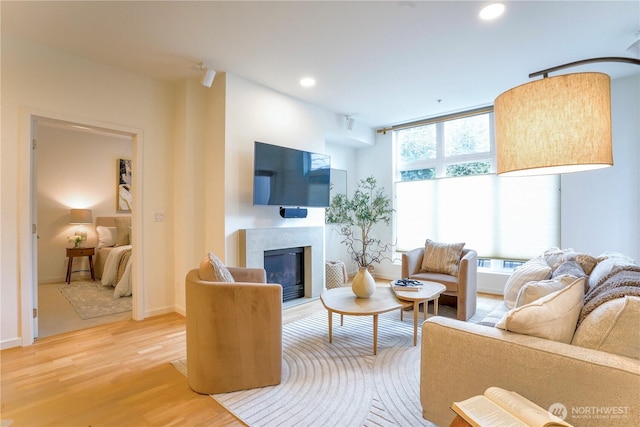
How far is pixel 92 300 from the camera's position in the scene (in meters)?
4.11

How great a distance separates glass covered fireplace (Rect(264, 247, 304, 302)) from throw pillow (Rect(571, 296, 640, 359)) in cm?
315

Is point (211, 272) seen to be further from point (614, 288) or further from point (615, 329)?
point (614, 288)

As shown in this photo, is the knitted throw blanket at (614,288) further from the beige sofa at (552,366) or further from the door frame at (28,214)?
the door frame at (28,214)

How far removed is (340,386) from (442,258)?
88.0 inches

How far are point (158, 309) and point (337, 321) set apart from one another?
2.09 metres

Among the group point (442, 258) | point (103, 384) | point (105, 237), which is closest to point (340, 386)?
point (103, 384)

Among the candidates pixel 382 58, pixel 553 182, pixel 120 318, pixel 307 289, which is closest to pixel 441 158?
pixel 553 182

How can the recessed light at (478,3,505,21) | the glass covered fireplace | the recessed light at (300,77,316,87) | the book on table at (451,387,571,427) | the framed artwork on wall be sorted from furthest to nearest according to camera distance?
the framed artwork on wall → the glass covered fireplace → the recessed light at (300,77,316,87) → the recessed light at (478,3,505,21) → the book on table at (451,387,571,427)

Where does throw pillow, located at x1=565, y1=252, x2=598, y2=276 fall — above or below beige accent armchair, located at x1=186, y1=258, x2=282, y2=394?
above

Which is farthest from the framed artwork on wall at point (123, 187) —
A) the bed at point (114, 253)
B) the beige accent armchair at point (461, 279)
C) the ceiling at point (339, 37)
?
the beige accent armchair at point (461, 279)

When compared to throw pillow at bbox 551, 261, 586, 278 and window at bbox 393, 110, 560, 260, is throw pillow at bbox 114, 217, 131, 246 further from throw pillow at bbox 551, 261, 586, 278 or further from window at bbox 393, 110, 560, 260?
throw pillow at bbox 551, 261, 586, 278

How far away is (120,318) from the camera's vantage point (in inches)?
135

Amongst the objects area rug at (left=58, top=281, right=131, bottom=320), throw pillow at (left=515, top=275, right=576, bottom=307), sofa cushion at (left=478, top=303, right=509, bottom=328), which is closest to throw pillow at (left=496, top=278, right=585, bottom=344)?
throw pillow at (left=515, top=275, right=576, bottom=307)

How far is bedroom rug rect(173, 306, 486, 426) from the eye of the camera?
69.1 inches
